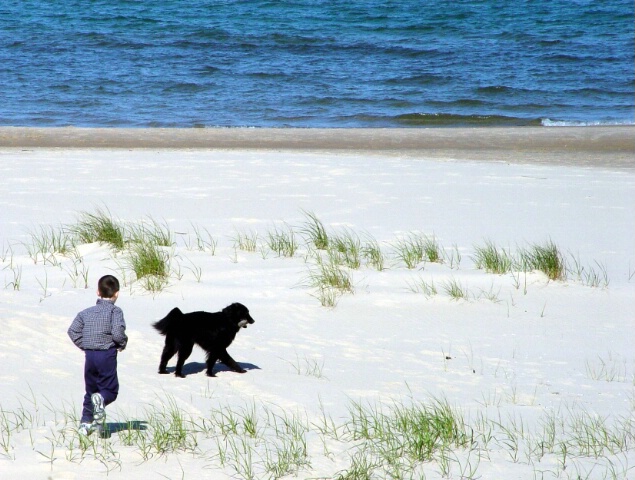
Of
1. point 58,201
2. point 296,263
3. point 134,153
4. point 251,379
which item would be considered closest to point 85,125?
point 134,153

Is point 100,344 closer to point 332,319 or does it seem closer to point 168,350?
point 168,350

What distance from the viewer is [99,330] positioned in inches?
157

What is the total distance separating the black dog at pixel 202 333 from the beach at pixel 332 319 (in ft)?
0.39

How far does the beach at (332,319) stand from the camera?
12.9 feet

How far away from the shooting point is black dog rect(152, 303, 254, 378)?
4941mm

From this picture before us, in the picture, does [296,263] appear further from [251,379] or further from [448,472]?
[448,472]

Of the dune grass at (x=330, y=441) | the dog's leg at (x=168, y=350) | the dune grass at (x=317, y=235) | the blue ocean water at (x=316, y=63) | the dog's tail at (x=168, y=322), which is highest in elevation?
the blue ocean water at (x=316, y=63)

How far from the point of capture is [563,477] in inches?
147

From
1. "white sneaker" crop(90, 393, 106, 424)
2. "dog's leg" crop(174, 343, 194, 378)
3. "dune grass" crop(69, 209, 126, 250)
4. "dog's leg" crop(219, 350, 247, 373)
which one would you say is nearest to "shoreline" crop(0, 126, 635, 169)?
"dune grass" crop(69, 209, 126, 250)

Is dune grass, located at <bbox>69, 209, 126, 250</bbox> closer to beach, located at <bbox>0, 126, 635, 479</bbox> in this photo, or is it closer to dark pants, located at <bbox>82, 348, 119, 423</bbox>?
beach, located at <bbox>0, 126, 635, 479</bbox>

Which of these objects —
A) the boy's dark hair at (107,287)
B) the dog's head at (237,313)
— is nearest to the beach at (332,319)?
the dog's head at (237,313)

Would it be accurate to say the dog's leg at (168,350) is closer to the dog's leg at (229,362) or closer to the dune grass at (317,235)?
the dog's leg at (229,362)

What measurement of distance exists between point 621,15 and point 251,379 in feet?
113

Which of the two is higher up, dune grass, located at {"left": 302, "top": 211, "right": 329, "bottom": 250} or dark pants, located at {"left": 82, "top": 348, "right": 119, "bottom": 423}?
dune grass, located at {"left": 302, "top": 211, "right": 329, "bottom": 250}
